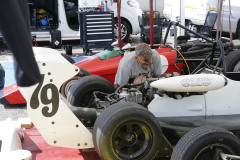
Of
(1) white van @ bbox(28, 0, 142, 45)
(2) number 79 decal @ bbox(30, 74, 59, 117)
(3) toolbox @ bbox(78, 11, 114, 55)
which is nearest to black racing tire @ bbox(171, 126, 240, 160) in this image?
(2) number 79 decal @ bbox(30, 74, 59, 117)

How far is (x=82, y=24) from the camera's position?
10141 millimetres

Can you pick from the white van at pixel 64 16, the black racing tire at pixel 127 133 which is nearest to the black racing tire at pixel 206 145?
the black racing tire at pixel 127 133

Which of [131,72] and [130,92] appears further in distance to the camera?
[131,72]

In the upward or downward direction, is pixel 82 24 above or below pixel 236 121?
above

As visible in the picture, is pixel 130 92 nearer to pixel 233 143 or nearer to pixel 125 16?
pixel 233 143

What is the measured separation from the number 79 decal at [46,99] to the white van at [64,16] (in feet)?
23.4

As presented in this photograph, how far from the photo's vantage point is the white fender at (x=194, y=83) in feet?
11.1

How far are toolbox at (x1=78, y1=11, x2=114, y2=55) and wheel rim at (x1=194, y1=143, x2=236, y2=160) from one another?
23.0 ft

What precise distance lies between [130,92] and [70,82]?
1.52 m

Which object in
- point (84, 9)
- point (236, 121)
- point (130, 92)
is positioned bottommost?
point (236, 121)

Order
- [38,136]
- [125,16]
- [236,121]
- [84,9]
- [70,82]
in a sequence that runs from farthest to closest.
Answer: [125,16] → [84,9] → [70,82] → [38,136] → [236,121]

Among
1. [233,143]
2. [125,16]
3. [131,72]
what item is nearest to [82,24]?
[125,16]

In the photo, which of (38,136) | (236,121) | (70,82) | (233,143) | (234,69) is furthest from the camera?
(234,69)

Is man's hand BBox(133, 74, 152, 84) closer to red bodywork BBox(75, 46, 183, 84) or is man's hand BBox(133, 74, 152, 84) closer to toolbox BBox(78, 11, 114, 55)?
red bodywork BBox(75, 46, 183, 84)
